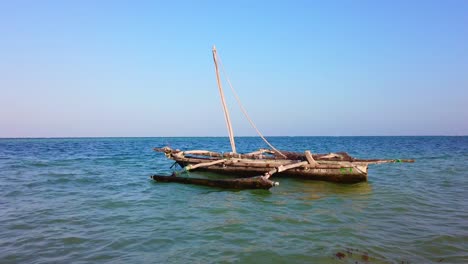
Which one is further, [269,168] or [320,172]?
[269,168]

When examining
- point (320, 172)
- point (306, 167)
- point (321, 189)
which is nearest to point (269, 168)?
point (306, 167)

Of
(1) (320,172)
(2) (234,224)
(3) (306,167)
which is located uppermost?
(3) (306,167)

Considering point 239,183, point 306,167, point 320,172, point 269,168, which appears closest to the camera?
point 239,183

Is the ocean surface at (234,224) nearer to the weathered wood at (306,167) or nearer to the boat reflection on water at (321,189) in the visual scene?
the boat reflection on water at (321,189)

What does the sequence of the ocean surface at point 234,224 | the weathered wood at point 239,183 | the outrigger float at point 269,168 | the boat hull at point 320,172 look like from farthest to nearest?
the boat hull at point 320,172, the outrigger float at point 269,168, the weathered wood at point 239,183, the ocean surface at point 234,224

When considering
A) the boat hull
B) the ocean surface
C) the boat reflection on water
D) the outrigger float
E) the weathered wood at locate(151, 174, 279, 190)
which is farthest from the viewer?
the boat hull

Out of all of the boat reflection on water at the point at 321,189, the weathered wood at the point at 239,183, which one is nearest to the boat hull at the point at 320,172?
the boat reflection on water at the point at 321,189

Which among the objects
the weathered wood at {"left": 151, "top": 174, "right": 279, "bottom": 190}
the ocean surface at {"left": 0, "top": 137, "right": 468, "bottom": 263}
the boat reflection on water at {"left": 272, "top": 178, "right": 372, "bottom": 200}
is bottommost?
the ocean surface at {"left": 0, "top": 137, "right": 468, "bottom": 263}

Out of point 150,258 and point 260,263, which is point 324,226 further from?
point 150,258

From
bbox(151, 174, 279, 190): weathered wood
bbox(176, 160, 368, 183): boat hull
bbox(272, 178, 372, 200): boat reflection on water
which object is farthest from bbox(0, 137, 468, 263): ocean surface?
bbox(176, 160, 368, 183): boat hull

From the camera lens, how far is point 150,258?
5434mm

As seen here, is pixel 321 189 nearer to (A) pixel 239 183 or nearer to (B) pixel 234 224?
(A) pixel 239 183

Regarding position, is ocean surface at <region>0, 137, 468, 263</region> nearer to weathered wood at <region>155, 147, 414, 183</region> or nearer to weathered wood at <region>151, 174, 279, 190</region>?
weathered wood at <region>151, 174, 279, 190</region>

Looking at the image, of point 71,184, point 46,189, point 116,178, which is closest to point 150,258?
point 46,189
